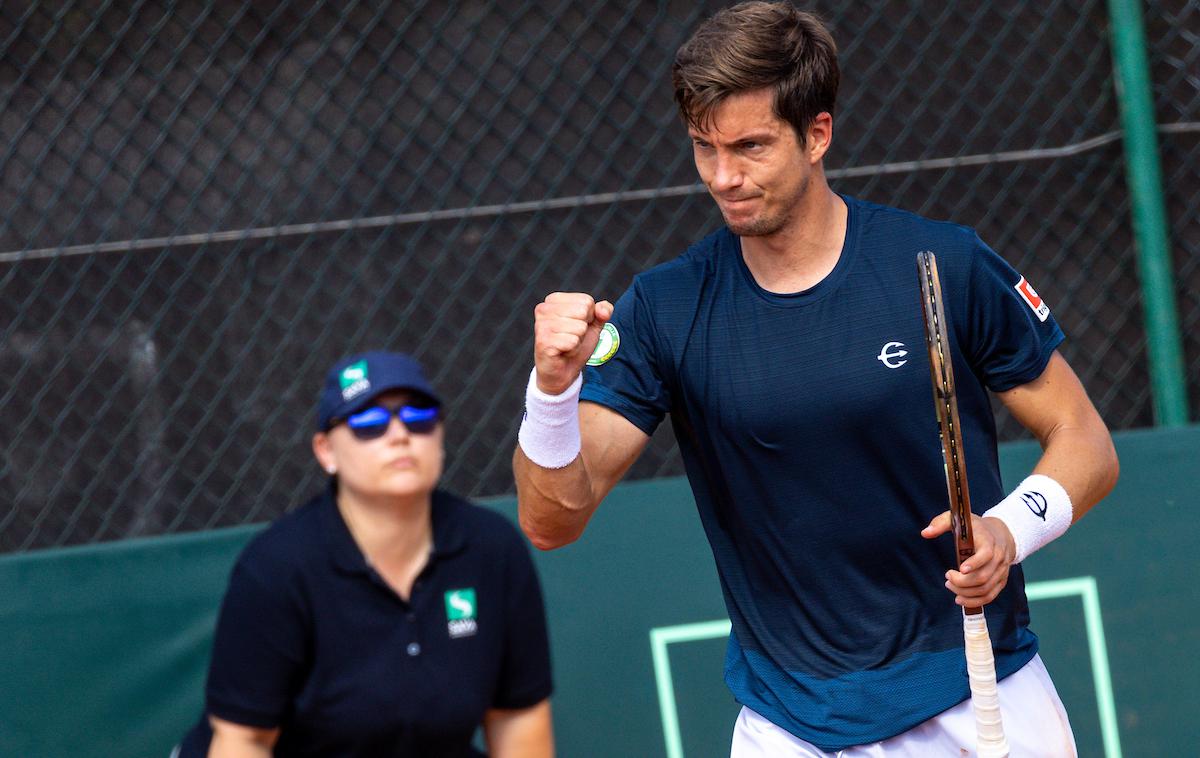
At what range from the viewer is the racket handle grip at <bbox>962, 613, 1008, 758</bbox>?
236cm

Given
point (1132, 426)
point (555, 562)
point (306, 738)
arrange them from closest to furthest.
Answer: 1. point (306, 738)
2. point (555, 562)
3. point (1132, 426)

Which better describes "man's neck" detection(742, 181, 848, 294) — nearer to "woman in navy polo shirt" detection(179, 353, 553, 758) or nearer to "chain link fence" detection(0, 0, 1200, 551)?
"woman in navy polo shirt" detection(179, 353, 553, 758)

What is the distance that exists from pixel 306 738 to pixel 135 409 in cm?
182

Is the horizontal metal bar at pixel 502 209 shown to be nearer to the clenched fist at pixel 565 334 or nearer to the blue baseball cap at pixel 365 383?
the blue baseball cap at pixel 365 383

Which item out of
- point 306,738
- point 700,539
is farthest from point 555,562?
point 306,738

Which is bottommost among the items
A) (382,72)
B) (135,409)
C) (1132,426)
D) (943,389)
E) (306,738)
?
(306,738)

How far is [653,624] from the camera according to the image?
4.33 meters

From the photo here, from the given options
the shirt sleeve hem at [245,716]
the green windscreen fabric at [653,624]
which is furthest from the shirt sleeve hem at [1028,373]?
the green windscreen fabric at [653,624]

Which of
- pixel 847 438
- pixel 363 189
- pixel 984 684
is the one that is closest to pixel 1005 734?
pixel 984 684

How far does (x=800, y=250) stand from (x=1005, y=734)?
3.21ft

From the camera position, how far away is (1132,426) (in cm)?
467

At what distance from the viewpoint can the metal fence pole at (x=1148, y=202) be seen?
4.50 m

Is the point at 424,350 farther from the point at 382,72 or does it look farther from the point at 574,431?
the point at 574,431

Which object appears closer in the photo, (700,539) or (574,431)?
(574,431)
